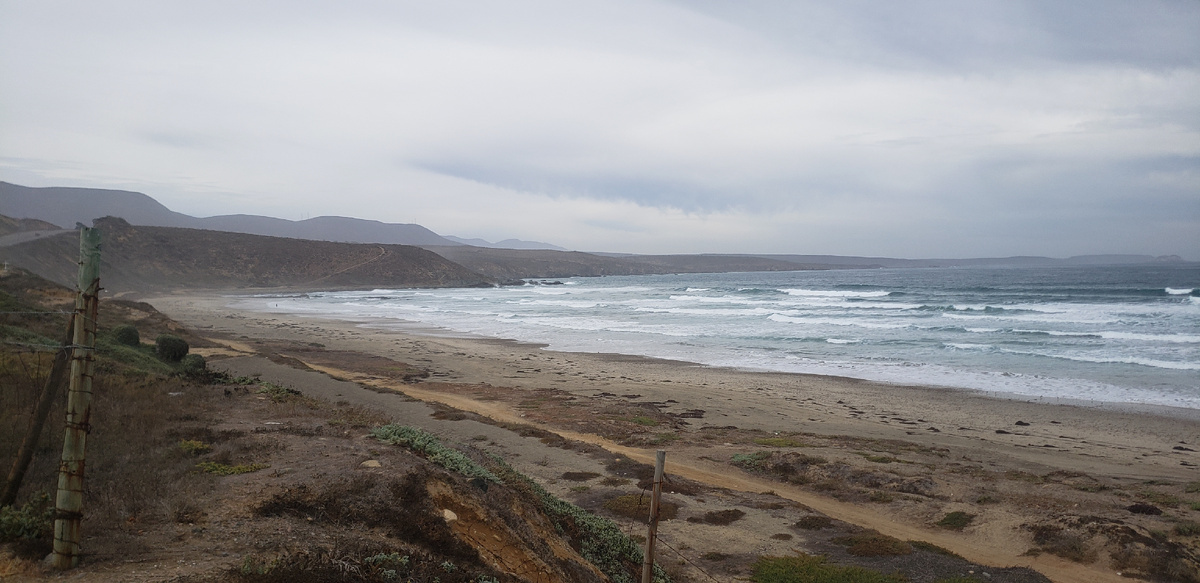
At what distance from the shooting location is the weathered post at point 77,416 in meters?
4.03

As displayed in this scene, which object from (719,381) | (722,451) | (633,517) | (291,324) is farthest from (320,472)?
(291,324)

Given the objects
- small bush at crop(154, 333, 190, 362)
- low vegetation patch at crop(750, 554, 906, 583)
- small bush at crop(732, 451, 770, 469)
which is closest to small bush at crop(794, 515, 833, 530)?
low vegetation patch at crop(750, 554, 906, 583)

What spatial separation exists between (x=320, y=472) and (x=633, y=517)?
4.33m

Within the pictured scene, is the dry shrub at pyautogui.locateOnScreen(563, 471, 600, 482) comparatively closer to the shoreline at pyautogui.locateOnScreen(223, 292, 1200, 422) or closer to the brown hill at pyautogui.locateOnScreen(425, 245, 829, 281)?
the shoreline at pyautogui.locateOnScreen(223, 292, 1200, 422)

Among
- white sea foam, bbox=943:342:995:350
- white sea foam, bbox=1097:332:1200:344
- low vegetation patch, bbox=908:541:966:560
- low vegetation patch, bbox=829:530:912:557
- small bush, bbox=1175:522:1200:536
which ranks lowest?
low vegetation patch, bbox=908:541:966:560

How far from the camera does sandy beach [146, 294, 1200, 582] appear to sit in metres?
9.24

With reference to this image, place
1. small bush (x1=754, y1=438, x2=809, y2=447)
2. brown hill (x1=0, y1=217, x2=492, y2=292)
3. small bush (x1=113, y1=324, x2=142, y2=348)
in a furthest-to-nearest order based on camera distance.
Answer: brown hill (x1=0, y1=217, x2=492, y2=292) → small bush (x1=113, y1=324, x2=142, y2=348) → small bush (x1=754, y1=438, x2=809, y2=447)

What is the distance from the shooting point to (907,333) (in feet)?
116

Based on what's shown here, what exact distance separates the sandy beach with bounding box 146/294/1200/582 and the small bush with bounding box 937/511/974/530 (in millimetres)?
92

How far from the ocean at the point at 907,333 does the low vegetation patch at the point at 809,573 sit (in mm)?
15861

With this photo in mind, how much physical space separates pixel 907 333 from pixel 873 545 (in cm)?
3039

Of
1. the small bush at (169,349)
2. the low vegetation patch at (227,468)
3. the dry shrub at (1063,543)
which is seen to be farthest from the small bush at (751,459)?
the small bush at (169,349)

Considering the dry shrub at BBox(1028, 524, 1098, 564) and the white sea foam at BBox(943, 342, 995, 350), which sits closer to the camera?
the dry shrub at BBox(1028, 524, 1098, 564)

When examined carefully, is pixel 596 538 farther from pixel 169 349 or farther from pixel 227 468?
pixel 169 349
